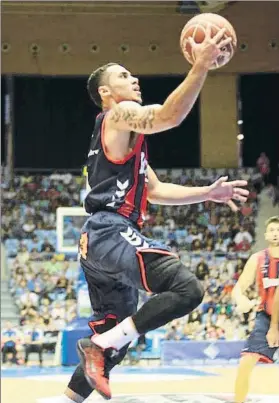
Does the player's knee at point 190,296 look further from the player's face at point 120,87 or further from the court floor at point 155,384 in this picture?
the court floor at point 155,384

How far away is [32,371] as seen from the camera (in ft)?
34.7

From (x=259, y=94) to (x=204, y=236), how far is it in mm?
5193

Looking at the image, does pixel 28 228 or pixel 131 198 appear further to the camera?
pixel 28 228

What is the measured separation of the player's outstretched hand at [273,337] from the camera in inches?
231

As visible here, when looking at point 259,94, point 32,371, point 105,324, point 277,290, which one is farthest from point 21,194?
point 105,324

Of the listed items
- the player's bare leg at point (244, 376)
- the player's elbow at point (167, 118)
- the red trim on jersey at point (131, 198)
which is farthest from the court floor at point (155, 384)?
the player's elbow at point (167, 118)

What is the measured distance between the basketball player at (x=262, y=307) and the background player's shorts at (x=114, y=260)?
5.51 feet

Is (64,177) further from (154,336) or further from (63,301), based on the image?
(154,336)

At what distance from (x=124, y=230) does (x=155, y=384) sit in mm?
4762

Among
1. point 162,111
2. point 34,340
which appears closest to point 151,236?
point 34,340

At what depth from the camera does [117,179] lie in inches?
169

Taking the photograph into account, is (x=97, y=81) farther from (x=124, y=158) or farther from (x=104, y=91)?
(x=124, y=158)

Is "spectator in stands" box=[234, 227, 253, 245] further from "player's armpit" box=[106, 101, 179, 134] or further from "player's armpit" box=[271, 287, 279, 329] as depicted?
"player's armpit" box=[106, 101, 179, 134]

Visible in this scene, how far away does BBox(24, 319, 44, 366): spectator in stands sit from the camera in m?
11.8
